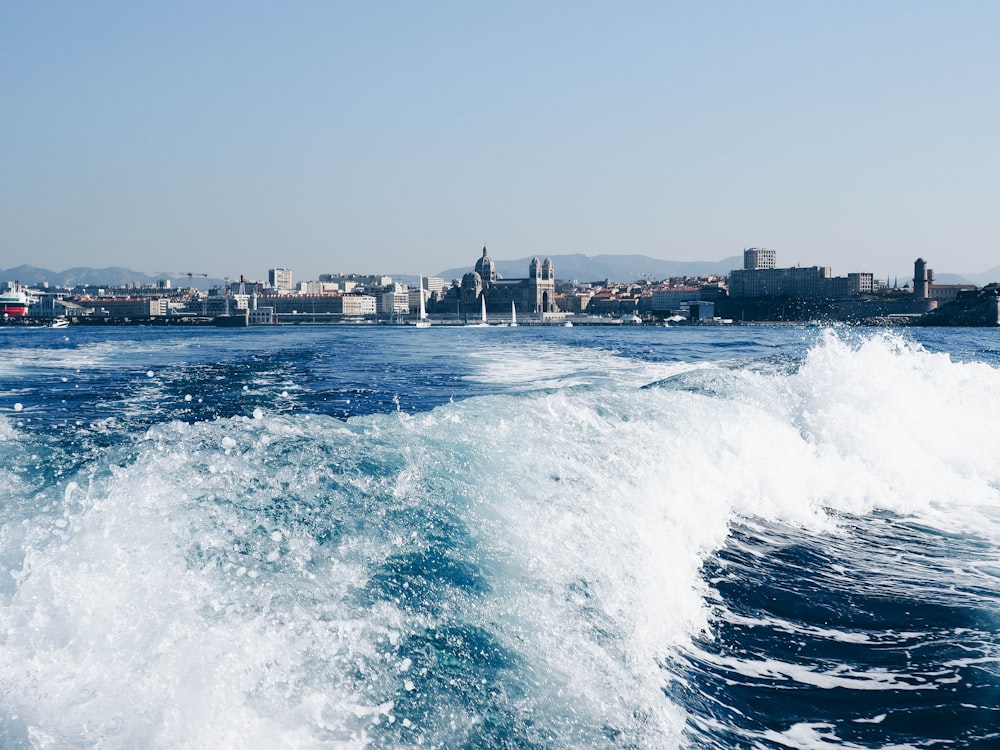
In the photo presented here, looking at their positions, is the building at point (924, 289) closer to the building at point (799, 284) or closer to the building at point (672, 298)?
the building at point (799, 284)

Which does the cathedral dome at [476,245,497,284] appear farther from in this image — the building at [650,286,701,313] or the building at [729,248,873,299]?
the building at [729,248,873,299]

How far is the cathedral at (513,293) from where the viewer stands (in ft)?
491

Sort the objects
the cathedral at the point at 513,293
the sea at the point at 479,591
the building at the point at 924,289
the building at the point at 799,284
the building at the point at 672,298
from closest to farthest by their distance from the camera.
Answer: the sea at the point at 479,591
the building at the point at 924,289
the building at the point at 799,284
the building at the point at 672,298
the cathedral at the point at 513,293

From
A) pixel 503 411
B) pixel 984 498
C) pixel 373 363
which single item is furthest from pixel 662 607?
pixel 373 363

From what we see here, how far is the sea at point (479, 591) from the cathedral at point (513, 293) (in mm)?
138261

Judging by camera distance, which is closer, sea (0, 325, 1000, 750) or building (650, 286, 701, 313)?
sea (0, 325, 1000, 750)

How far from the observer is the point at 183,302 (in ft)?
458

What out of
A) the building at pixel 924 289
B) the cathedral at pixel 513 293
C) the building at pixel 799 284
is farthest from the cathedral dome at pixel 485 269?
the building at pixel 924 289

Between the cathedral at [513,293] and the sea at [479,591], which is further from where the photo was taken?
the cathedral at [513,293]

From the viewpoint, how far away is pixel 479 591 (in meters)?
4.61

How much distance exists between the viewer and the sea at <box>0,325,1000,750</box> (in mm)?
3570

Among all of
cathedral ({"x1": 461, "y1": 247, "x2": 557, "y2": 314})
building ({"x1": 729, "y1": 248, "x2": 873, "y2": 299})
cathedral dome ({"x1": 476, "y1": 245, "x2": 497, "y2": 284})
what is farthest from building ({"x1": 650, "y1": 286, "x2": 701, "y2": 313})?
cathedral dome ({"x1": 476, "y1": 245, "x2": 497, "y2": 284})

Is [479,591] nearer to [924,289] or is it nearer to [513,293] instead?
[924,289]

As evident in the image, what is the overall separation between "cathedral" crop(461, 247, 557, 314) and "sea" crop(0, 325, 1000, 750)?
454 ft
